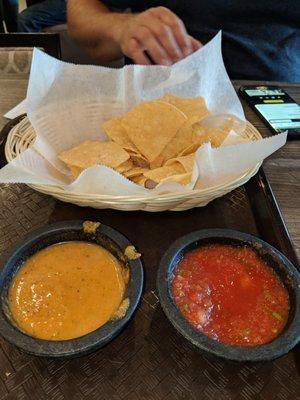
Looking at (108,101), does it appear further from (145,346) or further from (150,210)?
(145,346)

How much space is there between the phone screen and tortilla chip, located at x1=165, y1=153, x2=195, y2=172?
43cm

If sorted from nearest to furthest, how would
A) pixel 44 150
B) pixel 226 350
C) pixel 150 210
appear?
1. pixel 226 350
2. pixel 150 210
3. pixel 44 150

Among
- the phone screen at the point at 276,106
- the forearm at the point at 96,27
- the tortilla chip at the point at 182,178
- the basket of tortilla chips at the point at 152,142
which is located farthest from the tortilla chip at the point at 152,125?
the forearm at the point at 96,27

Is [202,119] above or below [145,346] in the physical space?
above

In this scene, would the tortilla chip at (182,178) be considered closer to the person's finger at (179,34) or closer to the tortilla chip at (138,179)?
the tortilla chip at (138,179)

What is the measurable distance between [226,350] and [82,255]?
35cm

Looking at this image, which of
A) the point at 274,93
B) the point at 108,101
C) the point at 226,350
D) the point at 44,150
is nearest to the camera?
the point at 226,350

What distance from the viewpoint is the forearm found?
66.3 inches

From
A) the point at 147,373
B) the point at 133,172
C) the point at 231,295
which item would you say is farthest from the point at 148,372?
the point at 133,172

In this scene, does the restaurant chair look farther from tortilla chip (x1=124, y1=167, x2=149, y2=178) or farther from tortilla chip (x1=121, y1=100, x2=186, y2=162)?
tortilla chip (x1=124, y1=167, x2=149, y2=178)

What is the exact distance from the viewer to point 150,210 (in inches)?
38.7

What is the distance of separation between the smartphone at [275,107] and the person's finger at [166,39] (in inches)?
12.2

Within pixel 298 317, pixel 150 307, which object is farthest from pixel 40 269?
pixel 298 317

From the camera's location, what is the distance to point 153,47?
1.41 meters
